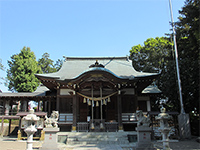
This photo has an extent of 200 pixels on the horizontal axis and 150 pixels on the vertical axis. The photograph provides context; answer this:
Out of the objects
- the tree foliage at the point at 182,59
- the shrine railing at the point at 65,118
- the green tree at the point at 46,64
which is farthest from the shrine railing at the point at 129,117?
the green tree at the point at 46,64

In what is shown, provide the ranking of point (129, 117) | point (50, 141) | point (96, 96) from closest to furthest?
point (50, 141)
point (129, 117)
point (96, 96)

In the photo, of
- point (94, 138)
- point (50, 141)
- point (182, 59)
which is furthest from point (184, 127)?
point (50, 141)

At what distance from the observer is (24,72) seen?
79.0 ft

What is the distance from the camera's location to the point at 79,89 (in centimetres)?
1284

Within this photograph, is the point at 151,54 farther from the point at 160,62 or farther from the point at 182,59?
the point at 182,59

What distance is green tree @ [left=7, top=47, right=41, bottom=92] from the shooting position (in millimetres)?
23547

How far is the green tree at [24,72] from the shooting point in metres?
23.5

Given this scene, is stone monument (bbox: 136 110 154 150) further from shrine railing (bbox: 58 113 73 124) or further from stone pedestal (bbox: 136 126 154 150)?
shrine railing (bbox: 58 113 73 124)

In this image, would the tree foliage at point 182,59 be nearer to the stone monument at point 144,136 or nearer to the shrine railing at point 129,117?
the stone monument at point 144,136

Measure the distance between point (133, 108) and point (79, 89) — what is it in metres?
4.54

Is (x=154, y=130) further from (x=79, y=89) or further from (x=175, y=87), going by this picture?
(x=175, y=87)

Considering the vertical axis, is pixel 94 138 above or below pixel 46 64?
below

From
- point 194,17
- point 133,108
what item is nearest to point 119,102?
point 133,108

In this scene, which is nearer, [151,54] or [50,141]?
[50,141]
